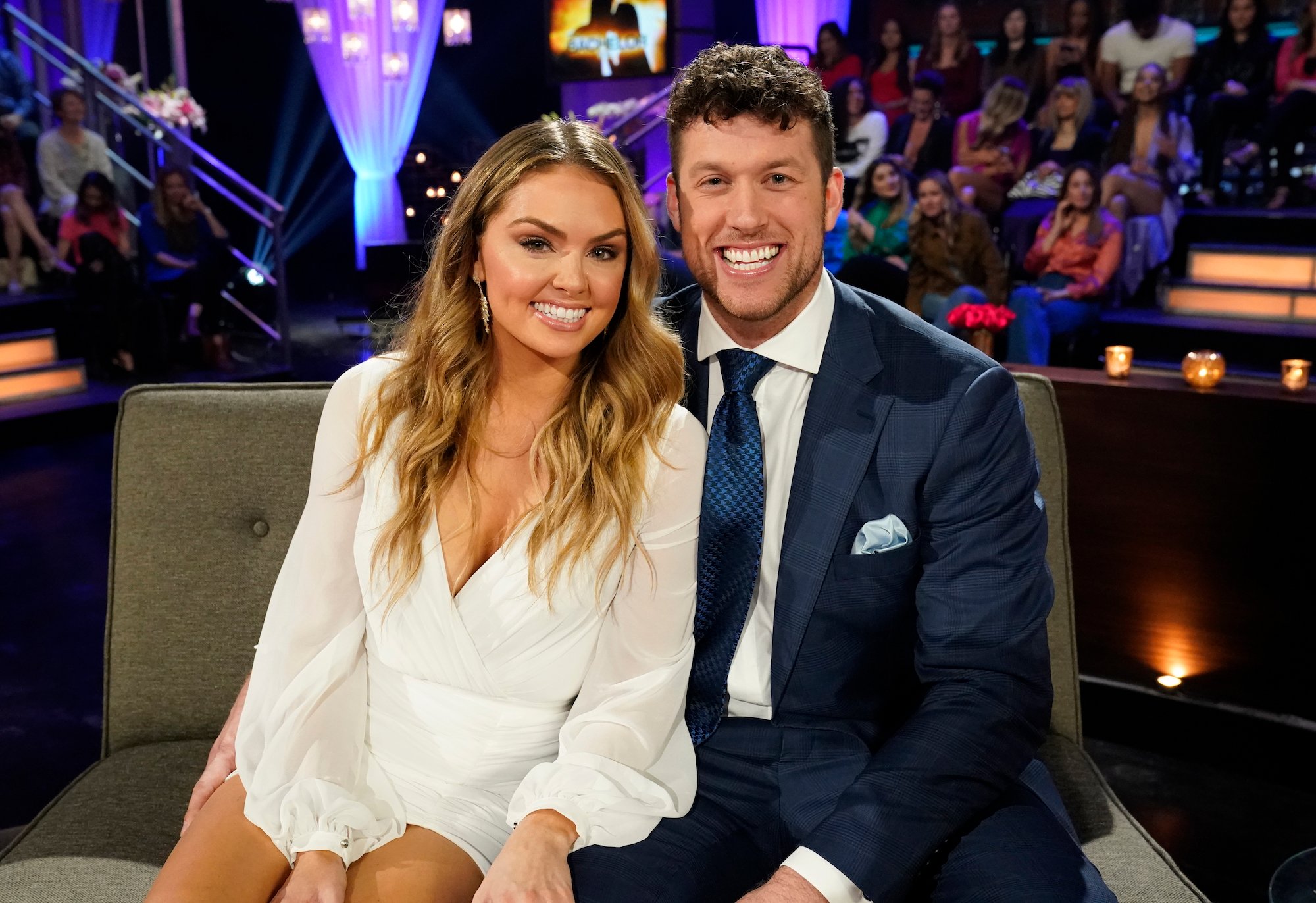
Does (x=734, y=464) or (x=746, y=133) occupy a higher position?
(x=746, y=133)

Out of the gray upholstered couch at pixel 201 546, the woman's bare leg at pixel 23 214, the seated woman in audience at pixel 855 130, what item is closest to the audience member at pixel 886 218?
the seated woman in audience at pixel 855 130

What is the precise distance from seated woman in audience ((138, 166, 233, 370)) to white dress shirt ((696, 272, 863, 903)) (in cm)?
758

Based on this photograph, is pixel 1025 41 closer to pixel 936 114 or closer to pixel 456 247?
pixel 936 114

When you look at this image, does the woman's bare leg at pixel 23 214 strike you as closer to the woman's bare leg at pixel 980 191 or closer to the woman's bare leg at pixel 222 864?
the woman's bare leg at pixel 980 191

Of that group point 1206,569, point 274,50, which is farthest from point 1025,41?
point 274,50

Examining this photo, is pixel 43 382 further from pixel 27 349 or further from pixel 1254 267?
pixel 1254 267

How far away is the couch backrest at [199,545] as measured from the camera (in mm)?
2076

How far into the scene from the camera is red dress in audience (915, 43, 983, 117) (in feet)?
23.8

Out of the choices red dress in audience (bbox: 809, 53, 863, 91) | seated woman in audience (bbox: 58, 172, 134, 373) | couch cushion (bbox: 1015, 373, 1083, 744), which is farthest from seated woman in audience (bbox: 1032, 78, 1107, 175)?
seated woman in audience (bbox: 58, 172, 134, 373)

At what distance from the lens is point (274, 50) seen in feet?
39.4

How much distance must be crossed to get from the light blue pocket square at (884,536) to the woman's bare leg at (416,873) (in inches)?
28.0

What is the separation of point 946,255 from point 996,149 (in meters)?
0.89

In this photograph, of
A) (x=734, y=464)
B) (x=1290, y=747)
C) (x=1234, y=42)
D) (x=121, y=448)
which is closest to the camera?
(x=734, y=464)

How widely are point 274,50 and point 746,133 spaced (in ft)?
38.1
